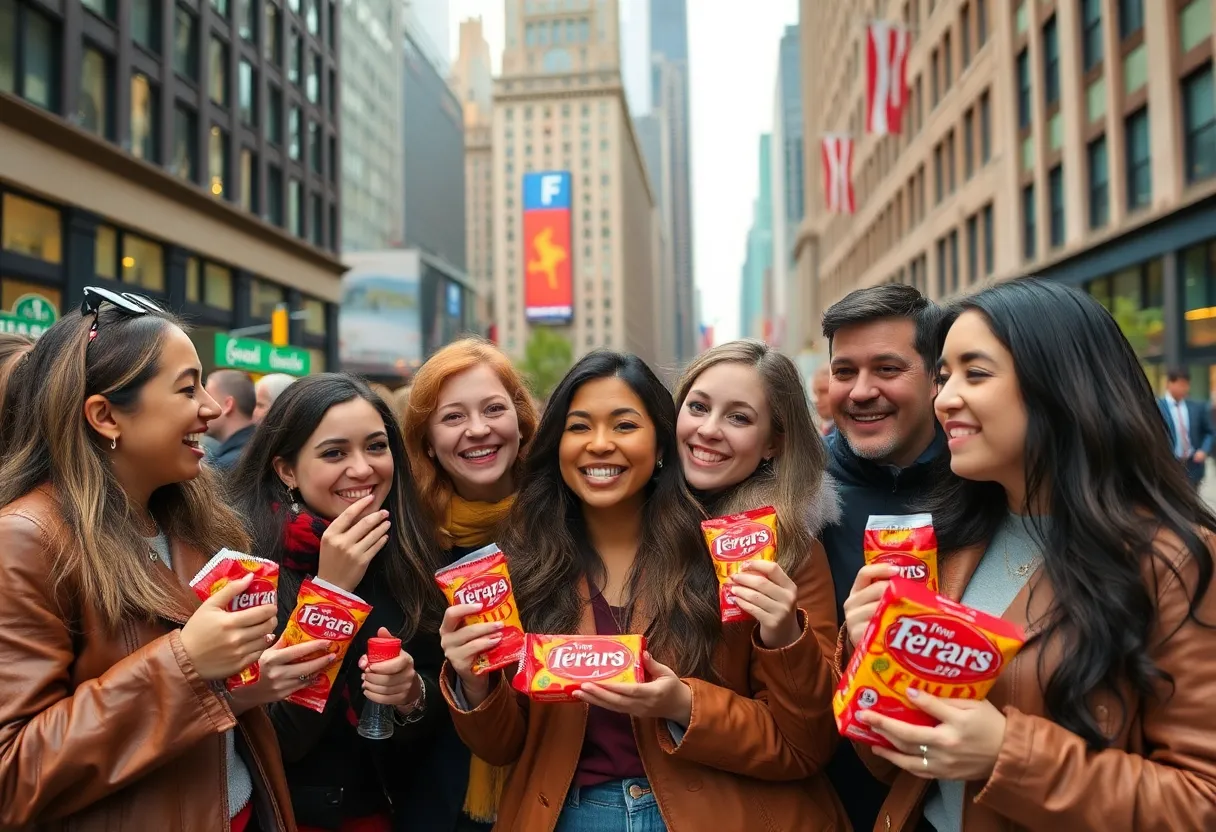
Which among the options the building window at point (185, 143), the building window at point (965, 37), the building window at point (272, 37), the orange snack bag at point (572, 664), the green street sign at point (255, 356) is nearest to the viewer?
the orange snack bag at point (572, 664)

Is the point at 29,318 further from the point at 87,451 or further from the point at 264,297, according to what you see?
the point at 264,297

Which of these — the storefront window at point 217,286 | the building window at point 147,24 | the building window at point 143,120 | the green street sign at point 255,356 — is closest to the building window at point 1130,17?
the green street sign at point 255,356

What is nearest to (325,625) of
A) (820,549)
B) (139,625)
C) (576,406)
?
(139,625)

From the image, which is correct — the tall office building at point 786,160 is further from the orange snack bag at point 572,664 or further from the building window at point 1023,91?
the orange snack bag at point 572,664

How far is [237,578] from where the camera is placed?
261 cm

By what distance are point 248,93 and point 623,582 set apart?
36965mm

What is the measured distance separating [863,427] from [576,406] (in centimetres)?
138

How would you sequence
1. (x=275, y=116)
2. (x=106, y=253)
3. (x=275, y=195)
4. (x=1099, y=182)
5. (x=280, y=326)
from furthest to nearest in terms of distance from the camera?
(x=275, y=116) → (x=275, y=195) → (x=106, y=253) → (x=280, y=326) → (x=1099, y=182)

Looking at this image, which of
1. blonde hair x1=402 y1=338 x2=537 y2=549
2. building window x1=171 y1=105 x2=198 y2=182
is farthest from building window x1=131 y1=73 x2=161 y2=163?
blonde hair x1=402 y1=338 x2=537 y2=549

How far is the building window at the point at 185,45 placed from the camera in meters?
28.4

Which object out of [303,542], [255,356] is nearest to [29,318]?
[255,356]

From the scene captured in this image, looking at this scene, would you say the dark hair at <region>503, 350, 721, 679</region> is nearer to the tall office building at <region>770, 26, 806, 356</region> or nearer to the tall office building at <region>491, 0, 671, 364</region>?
the tall office building at <region>491, 0, 671, 364</region>

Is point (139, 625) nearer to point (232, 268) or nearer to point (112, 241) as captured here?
point (112, 241)

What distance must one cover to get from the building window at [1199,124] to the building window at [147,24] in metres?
28.1
